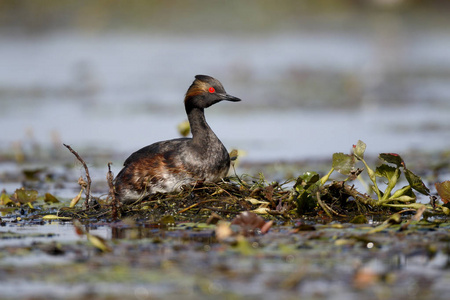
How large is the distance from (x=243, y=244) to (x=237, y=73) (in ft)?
58.0

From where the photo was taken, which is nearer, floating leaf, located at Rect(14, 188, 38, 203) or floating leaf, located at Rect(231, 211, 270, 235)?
floating leaf, located at Rect(231, 211, 270, 235)

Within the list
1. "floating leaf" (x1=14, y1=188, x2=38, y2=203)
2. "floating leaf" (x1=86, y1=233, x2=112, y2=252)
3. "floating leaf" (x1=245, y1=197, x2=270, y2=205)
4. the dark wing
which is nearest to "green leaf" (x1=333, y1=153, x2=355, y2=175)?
"floating leaf" (x1=245, y1=197, x2=270, y2=205)

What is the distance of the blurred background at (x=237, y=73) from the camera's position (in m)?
14.7

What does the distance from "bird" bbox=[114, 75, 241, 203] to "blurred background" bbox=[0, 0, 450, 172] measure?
3.50 metres

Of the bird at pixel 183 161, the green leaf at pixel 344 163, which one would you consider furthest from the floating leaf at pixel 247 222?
the bird at pixel 183 161

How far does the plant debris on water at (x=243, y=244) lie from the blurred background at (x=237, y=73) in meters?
4.27

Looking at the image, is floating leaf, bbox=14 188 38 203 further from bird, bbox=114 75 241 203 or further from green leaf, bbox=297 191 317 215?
green leaf, bbox=297 191 317 215

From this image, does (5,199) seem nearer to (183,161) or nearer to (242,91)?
(183,161)

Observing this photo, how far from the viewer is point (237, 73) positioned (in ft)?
75.9

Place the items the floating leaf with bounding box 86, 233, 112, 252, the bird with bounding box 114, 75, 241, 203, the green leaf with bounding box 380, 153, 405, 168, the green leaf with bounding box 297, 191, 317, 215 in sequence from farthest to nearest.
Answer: the bird with bounding box 114, 75, 241, 203
the green leaf with bounding box 297, 191, 317, 215
the green leaf with bounding box 380, 153, 405, 168
the floating leaf with bounding box 86, 233, 112, 252

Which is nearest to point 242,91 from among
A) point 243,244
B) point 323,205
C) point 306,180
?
point 306,180

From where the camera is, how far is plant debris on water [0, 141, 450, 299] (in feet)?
16.6

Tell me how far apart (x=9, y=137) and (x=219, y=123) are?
13.6ft

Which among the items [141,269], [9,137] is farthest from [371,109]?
[141,269]
